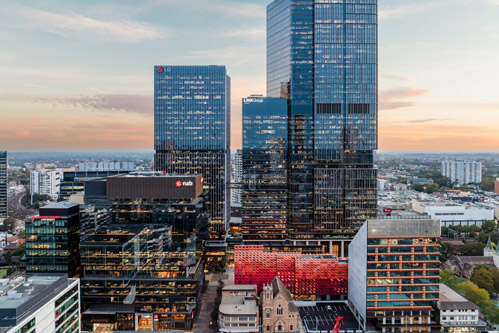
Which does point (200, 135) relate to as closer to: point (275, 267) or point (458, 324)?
point (275, 267)

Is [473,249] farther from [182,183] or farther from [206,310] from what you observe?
[182,183]

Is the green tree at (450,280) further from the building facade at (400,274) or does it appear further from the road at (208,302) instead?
the road at (208,302)

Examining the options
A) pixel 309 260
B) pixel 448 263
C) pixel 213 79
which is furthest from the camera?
pixel 213 79

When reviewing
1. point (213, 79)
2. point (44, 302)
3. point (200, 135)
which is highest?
point (213, 79)

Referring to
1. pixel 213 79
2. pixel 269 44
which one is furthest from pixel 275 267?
pixel 269 44

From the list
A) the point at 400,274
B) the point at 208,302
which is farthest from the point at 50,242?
the point at 400,274

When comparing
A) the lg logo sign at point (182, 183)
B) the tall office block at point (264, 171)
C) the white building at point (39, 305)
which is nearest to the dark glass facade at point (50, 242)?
the white building at point (39, 305)
